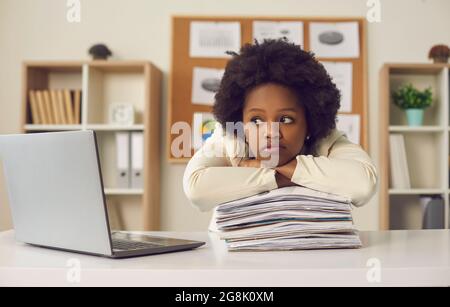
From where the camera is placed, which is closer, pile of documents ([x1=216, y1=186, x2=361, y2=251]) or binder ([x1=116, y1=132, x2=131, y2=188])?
pile of documents ([x1=216, y1=186, x2=361, y2=251])

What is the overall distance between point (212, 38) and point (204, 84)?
0.96 ft

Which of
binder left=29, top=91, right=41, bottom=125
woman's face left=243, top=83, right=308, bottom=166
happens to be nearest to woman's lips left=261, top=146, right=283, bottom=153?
woman's face left=243, top=83, right=308, bottom=166

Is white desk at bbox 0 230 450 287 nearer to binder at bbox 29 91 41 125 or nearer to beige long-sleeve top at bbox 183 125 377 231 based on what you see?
beige long-sleeve top at bbox 183 125 377 231

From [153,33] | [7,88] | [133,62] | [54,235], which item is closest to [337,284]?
[54,235]

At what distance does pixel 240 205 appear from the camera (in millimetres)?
992

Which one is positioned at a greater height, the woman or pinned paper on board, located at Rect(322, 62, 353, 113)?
pinned paper on board, located at Rect(322, 62, 353, 113)

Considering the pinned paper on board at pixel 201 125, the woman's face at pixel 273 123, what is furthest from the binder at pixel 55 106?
the woman's face at pixel 273 123

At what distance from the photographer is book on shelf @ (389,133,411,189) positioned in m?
3.04

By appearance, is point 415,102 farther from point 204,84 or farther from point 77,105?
point 77,105

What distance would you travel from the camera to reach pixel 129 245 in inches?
38.5

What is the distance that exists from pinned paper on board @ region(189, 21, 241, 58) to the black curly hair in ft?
6.31

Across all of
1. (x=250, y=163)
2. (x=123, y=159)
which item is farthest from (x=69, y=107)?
(x=250, y=163)

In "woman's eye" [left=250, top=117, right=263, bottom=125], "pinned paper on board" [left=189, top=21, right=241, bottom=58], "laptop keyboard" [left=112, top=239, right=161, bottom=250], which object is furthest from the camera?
"pinned paper on board" [left=189, top=21, right=241, bottom=58]

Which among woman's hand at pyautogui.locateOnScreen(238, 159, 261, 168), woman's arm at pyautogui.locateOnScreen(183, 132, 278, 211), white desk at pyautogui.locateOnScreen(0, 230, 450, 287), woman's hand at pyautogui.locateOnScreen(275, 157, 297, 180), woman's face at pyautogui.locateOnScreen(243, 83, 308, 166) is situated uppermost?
woman's face at pyautogui.locateOnScreen(243, 83, 308, 166)
